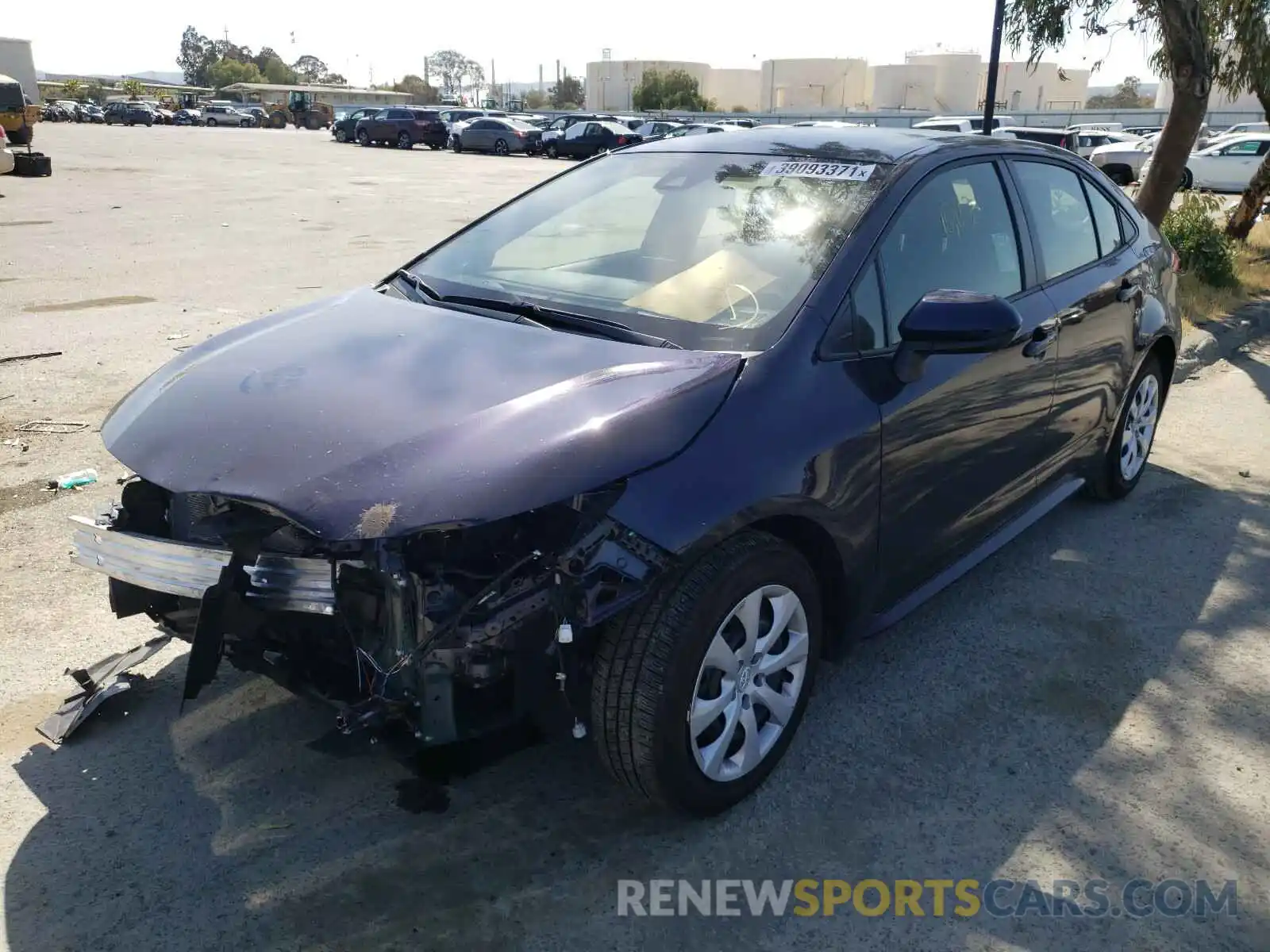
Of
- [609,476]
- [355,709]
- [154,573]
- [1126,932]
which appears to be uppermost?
[609,476]

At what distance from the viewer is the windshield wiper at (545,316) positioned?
9.75 feet

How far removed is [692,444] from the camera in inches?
98.7

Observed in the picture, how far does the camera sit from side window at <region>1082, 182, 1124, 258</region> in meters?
4.55

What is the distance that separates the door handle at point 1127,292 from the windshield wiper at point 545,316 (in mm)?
2568

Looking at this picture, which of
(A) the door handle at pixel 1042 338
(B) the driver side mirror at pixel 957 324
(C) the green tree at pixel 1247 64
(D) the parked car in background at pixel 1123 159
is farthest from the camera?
(D) the parked car in background at pixel 1123 159

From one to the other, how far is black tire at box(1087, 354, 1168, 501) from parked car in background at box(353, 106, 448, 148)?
43288mm

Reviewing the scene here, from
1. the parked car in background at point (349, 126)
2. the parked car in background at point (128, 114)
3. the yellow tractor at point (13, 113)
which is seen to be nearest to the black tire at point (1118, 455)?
the yellow tractor at point (13, 113)

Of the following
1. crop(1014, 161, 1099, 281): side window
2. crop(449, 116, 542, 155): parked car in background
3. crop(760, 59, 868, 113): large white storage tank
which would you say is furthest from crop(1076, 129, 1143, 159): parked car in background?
crop(760, 59, 868, 113): large white storage tank

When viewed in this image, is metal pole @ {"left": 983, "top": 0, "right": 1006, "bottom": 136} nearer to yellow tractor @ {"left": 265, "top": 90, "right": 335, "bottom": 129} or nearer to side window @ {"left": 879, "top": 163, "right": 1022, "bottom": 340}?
side window @ {"left": 879, "top": 163, "right": 1022, "bottom": 340}

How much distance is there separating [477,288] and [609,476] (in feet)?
4.51

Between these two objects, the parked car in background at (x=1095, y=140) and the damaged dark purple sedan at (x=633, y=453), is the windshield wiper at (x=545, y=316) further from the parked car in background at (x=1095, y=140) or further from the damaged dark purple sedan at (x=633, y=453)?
the parked car in background at (x=1095, y=140)

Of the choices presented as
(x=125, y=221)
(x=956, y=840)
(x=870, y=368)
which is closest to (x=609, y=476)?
(x=870, y=368)

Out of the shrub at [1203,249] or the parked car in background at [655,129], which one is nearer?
the shrub at [1203,249]

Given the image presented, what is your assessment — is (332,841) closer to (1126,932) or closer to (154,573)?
(154,573)
